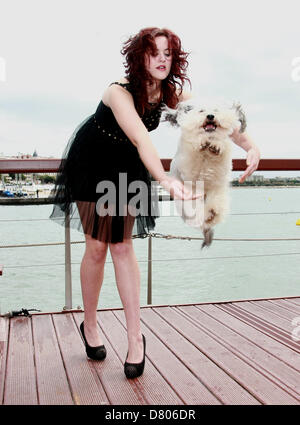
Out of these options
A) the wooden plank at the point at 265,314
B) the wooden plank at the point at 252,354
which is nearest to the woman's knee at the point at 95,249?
the wooden plank at the point at 252,354

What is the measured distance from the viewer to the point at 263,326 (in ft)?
7.56

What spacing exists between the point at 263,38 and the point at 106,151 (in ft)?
2.62

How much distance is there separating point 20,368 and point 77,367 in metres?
0.22

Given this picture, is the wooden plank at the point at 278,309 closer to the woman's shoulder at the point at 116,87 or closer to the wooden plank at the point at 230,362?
the wooden plank at the point at 230,362

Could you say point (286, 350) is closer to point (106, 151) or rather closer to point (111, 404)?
point (111, 404)

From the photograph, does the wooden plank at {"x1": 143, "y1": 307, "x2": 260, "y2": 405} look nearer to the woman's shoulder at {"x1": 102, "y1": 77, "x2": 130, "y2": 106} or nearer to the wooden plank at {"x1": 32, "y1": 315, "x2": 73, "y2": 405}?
the wooden plank at {"x1": 32, "y1": 315, "x2": 73, "y2": 405}

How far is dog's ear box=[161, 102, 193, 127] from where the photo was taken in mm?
1192

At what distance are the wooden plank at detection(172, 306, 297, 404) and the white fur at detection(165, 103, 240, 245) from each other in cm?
71

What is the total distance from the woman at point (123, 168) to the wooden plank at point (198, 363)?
Answer: 0.24m

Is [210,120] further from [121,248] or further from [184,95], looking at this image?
[121,248]

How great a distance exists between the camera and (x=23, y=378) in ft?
5.66

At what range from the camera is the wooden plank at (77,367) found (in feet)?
5.19

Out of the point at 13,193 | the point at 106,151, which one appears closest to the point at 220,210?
the point at 106,151
